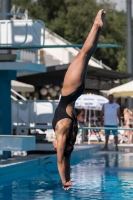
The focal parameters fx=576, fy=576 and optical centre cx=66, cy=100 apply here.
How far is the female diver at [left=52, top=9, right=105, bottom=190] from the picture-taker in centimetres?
580

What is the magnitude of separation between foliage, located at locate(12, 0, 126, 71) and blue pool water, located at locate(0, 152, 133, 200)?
111 feet

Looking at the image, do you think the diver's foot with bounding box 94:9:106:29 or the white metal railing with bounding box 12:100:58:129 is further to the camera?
the white metal railing with bounding box 12:100:58:129

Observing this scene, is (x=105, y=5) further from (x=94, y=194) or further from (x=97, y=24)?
(x=97, y=24)

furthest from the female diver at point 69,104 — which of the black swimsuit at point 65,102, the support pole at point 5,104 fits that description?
the support pole at point 5,104

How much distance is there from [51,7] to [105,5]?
510 centimetres

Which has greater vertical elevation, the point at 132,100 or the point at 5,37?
the point at 5,37

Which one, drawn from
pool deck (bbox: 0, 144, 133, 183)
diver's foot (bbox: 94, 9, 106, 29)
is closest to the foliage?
pool deck (bbox: 0, 144, 133, 183)

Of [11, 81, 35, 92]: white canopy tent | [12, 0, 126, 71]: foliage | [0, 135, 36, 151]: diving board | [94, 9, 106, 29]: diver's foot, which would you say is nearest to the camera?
[94, 9, 106, 29]: diver's foot

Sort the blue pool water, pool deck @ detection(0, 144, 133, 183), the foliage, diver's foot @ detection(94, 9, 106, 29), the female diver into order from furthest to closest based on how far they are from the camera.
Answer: the foliage → pool deck @ detection(0, 144, 133, 183) → the blue pool water → diver's foot @ detection(94, 9, 106, 29) → the female diver

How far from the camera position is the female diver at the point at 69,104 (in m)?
5.80

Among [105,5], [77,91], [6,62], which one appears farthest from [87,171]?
[105,5]

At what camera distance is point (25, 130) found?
17062 millimetres

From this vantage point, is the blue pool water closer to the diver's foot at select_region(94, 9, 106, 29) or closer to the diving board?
the diving board

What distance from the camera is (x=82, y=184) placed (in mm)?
11711
